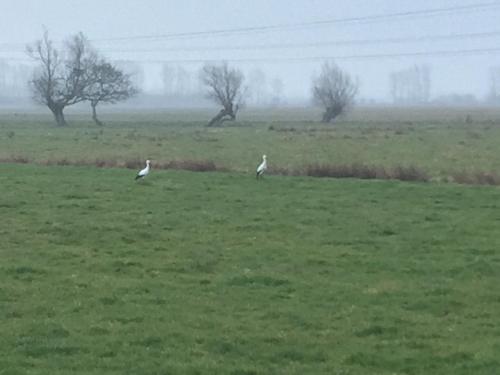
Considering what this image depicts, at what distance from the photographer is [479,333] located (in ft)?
38.2

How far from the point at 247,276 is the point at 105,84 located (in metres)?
87.6

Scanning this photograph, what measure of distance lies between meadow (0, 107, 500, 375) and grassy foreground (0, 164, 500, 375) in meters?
0.04

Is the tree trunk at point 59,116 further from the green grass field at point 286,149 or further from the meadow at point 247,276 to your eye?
the meadow at point 247,276

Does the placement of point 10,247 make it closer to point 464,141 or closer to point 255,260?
point 255,260

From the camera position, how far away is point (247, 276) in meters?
15.0

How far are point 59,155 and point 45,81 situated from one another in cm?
5656

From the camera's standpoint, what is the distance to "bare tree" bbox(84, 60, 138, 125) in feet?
324

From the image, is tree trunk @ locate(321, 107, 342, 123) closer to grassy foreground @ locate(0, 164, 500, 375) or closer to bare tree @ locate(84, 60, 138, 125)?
bare tree @ locate(84, 60, 138, 125)

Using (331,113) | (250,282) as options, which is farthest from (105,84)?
(250,282)

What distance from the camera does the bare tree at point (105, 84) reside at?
324 ft

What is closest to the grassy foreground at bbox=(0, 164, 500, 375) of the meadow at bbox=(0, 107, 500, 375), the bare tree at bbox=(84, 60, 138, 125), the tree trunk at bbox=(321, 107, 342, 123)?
the meadow at bbox=(0, 107, 500, 375)

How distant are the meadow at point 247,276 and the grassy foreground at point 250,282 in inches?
1.5

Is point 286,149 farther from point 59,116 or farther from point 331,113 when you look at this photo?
point 331,113

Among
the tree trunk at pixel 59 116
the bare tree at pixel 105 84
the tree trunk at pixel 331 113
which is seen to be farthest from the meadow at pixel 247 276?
the tree trunk at pixel 331 113
